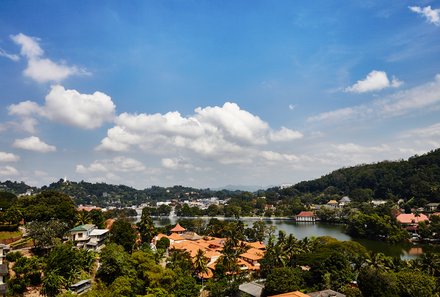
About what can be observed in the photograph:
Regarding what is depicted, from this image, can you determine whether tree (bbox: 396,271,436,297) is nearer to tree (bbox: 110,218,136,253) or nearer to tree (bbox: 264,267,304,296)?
tree (bbox: 264,267,304,296)

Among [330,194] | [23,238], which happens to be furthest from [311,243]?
[330,194]

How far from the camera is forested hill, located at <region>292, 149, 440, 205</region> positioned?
9743 centimetres

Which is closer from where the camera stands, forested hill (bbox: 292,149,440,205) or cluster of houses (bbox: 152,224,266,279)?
cluster of houses (bbox: 152,224,266,279)

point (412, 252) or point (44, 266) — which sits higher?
point (44, 266)

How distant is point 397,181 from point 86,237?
111 metres

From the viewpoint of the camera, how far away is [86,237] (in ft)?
120

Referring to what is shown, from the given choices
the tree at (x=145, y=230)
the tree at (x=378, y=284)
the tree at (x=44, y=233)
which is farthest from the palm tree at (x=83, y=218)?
the tree at (x=378, y=284)

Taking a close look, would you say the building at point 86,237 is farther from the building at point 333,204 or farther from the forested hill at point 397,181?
the building at point 333,204

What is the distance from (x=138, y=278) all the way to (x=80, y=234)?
11646mm

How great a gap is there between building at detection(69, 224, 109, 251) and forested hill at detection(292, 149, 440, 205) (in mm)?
86465

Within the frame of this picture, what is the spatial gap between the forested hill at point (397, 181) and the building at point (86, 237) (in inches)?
3404

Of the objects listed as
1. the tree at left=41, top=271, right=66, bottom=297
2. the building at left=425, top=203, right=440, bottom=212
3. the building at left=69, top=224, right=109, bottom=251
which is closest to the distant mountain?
the building at left=425, top=203, right=440, bottom=212

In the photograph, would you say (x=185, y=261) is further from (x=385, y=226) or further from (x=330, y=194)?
(x=330, y=194)

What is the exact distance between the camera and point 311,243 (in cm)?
3912
